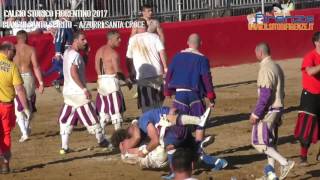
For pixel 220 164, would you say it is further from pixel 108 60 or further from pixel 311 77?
pixel 108 60

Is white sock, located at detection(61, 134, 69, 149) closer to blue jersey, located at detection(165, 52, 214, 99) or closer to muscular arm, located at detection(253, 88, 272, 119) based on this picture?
blue jersey, located at detection(165, 52, 214, 99)

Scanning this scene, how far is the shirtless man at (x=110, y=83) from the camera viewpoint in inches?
566

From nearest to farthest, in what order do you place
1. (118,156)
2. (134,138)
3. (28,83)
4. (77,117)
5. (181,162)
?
(181,162), (134,138), (118,156), (77,117), (28,83)

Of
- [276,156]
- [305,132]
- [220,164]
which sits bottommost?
[220,164]

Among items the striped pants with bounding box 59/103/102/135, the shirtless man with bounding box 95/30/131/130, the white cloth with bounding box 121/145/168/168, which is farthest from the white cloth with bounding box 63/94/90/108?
the white cloth with bounding box 121/145/168/168

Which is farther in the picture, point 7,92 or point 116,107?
point 116,107

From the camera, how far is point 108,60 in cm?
1438

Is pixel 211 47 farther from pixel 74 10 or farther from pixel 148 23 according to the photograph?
pixel 148 23

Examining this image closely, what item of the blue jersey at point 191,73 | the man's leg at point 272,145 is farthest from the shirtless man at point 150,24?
the man's leg at point 272,145

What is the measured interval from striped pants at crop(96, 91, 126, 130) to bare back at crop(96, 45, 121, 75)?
0.40 meters

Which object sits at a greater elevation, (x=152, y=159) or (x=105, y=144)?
(x=152, y=159)

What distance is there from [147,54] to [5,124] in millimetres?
3328

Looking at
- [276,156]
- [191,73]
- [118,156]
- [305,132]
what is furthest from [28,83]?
[276,156]

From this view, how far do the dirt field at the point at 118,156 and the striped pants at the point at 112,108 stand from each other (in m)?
0.49
